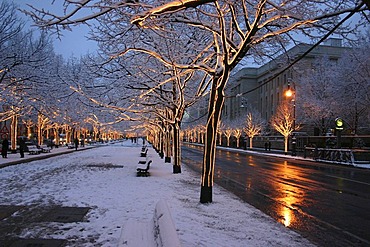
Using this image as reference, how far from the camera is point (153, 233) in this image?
519 centimetres

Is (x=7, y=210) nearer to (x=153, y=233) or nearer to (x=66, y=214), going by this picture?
(x=66, y=214)

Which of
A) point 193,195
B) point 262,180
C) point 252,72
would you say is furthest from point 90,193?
point 252,72

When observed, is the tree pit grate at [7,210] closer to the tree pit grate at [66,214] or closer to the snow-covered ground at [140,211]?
the snow-covered ground at [140,211]

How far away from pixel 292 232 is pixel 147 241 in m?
3.64

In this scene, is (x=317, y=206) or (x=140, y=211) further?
(x=317, y=206)

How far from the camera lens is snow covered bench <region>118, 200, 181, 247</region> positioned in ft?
13.4

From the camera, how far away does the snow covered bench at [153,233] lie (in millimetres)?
4093

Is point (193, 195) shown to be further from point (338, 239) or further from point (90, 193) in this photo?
point (338, 239)

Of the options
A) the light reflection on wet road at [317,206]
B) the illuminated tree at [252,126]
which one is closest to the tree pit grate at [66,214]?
the light reflection on wet road at [317,206]

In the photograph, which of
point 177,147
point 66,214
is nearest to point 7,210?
point 66,214

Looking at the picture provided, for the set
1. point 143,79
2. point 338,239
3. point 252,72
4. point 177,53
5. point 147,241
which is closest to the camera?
point 147,241

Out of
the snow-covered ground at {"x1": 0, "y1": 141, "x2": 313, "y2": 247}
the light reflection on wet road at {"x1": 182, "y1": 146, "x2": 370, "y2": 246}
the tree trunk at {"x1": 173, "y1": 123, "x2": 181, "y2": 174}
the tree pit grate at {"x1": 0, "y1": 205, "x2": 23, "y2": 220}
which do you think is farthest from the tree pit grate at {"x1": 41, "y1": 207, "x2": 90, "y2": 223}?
the tree trunk at {"x1": 173, "y1": 123, "x2": 181, "y2": 174}

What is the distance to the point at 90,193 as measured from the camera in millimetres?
10539

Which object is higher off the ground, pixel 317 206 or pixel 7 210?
pixel 7 210
